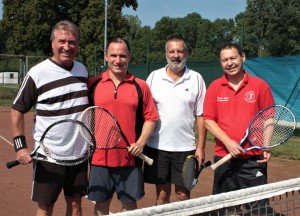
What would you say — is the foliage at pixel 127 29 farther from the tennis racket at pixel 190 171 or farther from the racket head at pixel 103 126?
the racket head at pixel 103 126

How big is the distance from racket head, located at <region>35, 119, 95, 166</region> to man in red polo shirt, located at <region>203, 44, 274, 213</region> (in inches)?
40.1

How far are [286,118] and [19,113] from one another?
229 centimetres

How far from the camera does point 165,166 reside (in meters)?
3.81

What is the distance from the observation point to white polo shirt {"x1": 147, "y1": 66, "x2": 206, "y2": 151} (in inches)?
147

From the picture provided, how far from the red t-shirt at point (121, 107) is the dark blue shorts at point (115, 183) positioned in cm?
6

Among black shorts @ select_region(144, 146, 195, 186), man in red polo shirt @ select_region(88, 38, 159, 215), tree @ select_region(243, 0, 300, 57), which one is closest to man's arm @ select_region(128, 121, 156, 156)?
man in red polo shirt @ select_region(88, 38, 159, 215)

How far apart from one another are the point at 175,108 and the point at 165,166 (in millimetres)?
527

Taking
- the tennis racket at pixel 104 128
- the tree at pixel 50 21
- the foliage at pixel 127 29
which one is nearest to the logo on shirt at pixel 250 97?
the tennis racket at pixel 104 128

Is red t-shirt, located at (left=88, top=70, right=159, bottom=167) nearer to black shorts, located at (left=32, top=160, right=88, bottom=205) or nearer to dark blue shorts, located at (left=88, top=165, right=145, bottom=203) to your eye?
dark blue shorts, located at (left=88, top=165, right=145, bottom=203)

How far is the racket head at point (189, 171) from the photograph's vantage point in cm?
360

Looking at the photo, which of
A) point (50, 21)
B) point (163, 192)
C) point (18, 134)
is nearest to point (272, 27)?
point (50, 21)

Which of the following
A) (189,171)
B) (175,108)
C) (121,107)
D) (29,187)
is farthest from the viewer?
(29,187)

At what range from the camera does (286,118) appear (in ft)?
12.6

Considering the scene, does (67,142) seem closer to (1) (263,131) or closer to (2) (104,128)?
(2) (104,128)
